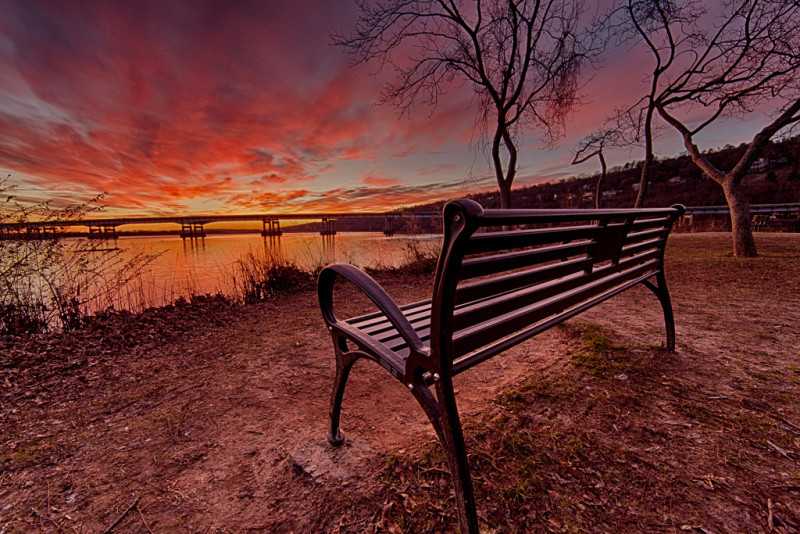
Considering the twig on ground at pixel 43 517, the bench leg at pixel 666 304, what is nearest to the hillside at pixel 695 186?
the bench leg at pixel 666 304

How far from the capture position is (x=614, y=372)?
2314 mm

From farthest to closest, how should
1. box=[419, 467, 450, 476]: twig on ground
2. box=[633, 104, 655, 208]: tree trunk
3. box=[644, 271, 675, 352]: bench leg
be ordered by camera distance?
box=[633, 104, 655, 208]: tree trunk < box=[644, 271, 675, 352]: bench leg < box=[419, 467, 450, 476]: twig on ground

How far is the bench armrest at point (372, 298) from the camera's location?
41.6 inches

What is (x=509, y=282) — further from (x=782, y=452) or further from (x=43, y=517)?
(x=43, y=517)

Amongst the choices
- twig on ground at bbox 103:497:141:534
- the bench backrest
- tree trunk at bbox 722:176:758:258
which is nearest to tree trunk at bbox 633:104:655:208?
tree trunk at bbox 722:176:758:258

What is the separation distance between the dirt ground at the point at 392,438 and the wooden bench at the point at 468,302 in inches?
15.1

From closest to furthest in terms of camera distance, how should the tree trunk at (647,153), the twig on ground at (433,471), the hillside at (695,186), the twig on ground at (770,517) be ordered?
the twig on ground at (770,517), the twig on ground at (433,471), the tree trunk at (647,153), the hillside at (695,186)

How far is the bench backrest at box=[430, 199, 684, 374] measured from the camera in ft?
2.88

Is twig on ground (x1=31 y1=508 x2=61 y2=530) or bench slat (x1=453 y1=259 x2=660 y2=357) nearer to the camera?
bench slat (x1=453 y1=259 x2=660 y2=357)

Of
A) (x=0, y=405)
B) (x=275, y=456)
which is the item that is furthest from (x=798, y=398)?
(x=0, y=405)

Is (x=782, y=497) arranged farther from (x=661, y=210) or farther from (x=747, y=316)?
(x=747, y=316)

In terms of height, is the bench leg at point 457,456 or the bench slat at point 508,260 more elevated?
the bench slat at point 508,260

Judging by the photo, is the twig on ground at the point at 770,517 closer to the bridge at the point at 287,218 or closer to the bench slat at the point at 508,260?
the bench slat at the point at 508,260

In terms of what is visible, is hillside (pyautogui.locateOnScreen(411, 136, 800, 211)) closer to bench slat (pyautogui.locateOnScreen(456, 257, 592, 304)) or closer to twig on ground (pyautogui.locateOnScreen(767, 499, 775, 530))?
bench slat (pyautogui.locateOnScreen(456, 257, 592, 304))
